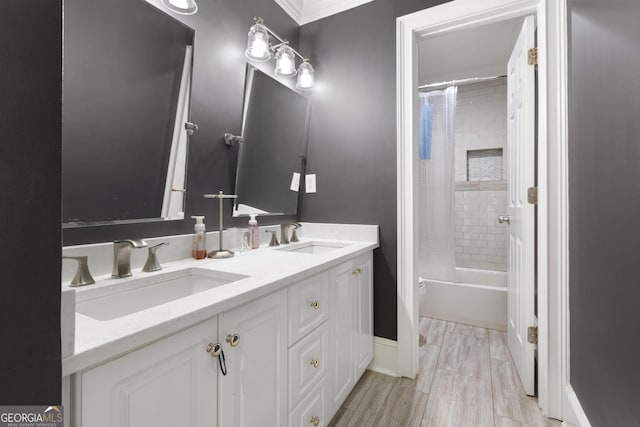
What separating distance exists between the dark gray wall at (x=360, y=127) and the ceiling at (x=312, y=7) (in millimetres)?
41

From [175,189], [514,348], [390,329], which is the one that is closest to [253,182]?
[175,189]

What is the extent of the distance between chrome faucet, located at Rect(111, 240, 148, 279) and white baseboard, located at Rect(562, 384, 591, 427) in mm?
1901

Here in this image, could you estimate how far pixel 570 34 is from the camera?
1.37 meters

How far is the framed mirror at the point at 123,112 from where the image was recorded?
3.12ft

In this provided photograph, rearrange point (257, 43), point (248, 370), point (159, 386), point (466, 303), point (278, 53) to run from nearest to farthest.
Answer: point (159, 386)
point (248, 370)
point (257, 43)
point (278, 53)
point (466, 303)

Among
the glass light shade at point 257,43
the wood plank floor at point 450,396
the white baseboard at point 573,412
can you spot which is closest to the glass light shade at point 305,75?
the glass light shade at point 257,43

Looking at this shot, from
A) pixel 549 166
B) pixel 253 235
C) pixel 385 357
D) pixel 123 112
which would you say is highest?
pixel 123 112

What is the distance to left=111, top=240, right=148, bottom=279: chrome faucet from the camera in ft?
3.31

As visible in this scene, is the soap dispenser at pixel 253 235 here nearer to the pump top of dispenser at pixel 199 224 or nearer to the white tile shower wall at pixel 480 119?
the pump top of dispenser at pixel 199 224

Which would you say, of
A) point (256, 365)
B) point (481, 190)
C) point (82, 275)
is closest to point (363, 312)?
point (256, 365)

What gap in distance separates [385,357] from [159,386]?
5.01ft

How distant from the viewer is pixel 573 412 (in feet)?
4.32

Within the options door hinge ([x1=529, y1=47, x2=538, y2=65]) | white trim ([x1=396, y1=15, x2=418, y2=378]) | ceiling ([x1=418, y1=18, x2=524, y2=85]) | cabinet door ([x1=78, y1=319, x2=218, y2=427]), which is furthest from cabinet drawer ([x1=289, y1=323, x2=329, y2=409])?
ceiling ([x1=418, y1=18, x2=524, y2=85])

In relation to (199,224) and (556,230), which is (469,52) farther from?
(199,224)
